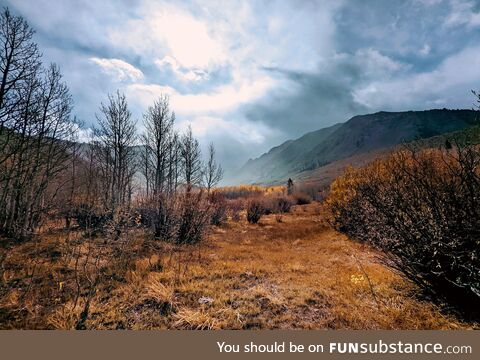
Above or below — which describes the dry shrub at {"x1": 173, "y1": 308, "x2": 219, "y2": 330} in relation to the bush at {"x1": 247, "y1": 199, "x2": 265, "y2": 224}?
below

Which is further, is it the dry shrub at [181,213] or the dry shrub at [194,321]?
the dry shrub at [181,213]

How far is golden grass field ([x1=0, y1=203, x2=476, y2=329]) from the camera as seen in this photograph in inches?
186

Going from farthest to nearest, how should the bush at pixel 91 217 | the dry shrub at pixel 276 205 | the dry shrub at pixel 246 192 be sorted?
the dry shrub at pixel 246 192
the dry shrub at pixel 276 205
the bush at pixel 91 217

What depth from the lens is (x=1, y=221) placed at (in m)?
13.0

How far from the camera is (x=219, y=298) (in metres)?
5.83

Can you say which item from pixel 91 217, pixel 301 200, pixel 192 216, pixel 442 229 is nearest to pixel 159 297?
pixel 442 229

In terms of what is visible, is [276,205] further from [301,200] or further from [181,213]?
[181,213]

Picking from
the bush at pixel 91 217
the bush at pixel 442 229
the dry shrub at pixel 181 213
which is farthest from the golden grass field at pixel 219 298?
the bush at pixel 91 217

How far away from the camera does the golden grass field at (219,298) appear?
473 centimetres

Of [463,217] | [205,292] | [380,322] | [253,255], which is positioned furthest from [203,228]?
[463,217]

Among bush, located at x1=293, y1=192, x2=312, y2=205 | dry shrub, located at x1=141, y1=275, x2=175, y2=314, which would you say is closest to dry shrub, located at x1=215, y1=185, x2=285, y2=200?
bush, located at x1=293, y1=192, x2=312, y2=205

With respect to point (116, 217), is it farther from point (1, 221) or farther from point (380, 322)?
point (380, 322)

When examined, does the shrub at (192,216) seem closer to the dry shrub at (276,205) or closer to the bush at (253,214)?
the bush at (253,214)

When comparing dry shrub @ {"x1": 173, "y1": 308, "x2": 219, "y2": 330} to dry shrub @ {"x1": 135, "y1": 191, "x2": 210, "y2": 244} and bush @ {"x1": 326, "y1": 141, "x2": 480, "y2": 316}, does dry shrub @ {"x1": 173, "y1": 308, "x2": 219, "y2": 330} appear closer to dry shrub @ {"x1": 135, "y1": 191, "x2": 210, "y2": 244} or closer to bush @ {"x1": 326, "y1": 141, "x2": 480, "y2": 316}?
bush @ {"x1": 326, "y1": 141, "x2": 480, "y2": 316}
